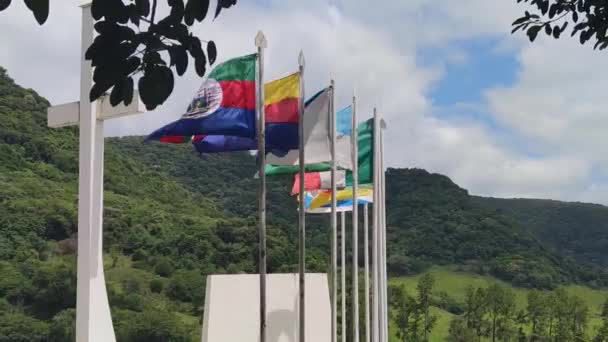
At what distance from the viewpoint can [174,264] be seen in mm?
31641

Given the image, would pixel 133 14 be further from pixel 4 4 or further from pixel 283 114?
pixel 283 114

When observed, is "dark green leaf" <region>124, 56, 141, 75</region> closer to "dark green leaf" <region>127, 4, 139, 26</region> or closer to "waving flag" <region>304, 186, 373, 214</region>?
"dark green leaf" <region>127, 4, 139, 26</region>

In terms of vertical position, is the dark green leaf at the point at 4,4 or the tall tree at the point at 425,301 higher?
the dark green leaf at the point at 4,4

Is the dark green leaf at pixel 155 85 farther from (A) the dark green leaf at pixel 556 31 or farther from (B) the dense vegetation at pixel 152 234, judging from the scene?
(B) the dense vegetation at pixel 152 234

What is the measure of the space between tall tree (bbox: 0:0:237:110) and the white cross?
5.43m

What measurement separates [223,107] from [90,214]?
1905 mm

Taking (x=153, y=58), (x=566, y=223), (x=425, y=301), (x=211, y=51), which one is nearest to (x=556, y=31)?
(x=211, y=51)

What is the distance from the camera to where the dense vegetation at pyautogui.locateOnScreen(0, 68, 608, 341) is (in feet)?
91.3

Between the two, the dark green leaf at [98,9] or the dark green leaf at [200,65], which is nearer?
the dark green leaf at [98,9]

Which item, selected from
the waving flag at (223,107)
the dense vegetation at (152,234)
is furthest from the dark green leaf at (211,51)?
the dense vegetation at (152,234)

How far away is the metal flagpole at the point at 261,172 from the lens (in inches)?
330

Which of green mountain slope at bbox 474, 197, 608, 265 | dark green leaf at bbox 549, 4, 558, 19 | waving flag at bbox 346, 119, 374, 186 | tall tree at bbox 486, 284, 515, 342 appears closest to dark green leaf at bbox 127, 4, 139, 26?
dark green leaf at bbox 549, 4, 558, 19

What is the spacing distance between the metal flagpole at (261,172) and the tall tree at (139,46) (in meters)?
6.41

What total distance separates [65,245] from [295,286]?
21.7 m
